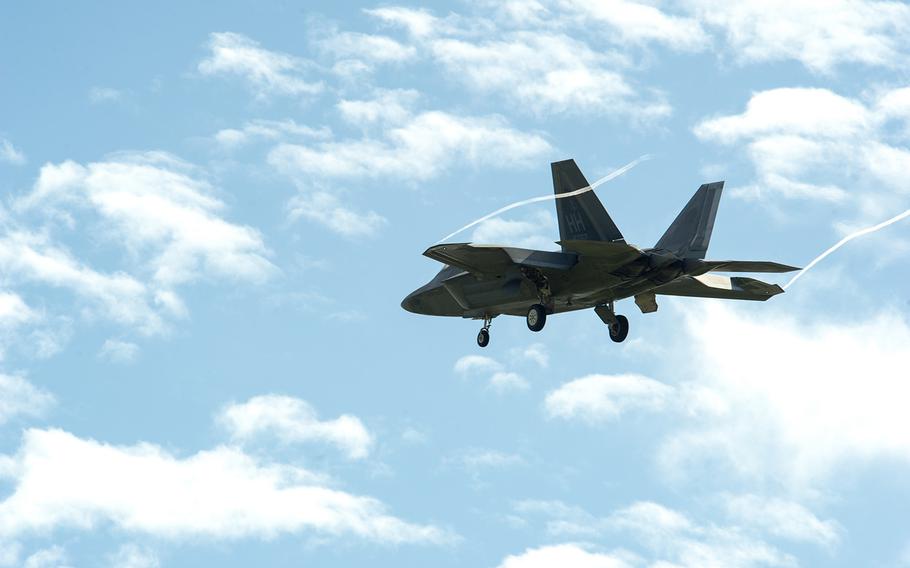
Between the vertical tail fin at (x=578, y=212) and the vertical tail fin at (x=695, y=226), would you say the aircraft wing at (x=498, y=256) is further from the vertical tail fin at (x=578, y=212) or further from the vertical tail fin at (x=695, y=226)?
the vertical tail fin at (x=695, y=226)

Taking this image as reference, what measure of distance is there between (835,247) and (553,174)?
13.2 metres

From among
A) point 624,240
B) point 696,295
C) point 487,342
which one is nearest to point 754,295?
point 696,295

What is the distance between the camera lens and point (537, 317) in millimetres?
59062

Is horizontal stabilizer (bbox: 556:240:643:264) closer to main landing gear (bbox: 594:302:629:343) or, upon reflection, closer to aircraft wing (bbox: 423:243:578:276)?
aircraft wing (bbox: 423:243:578:276)

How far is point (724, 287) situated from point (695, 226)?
516cm

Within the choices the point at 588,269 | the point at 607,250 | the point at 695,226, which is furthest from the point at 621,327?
the point at 607,250

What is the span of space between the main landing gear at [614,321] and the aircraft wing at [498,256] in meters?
4.06

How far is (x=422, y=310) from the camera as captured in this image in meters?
65.7

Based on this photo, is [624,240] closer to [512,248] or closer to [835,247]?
[512,248]

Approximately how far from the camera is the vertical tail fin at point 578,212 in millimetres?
57219

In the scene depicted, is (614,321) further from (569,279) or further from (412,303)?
(412,303)

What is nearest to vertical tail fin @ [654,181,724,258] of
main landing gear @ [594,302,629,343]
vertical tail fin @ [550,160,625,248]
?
vertical tail fin @ [550,160,625,248]

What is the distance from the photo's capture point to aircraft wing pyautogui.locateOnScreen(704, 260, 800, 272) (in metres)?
54.2

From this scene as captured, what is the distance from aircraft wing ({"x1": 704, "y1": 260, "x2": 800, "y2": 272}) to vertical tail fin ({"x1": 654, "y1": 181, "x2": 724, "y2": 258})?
3.93 ft
